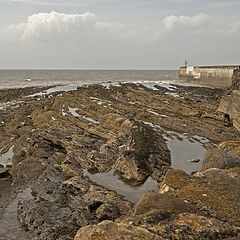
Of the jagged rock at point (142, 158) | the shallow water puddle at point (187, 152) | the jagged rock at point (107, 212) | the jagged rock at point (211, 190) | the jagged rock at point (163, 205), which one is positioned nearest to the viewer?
the jagged rock at point (163, 205)

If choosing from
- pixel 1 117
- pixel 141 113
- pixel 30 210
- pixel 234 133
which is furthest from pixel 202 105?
pixel 30 210

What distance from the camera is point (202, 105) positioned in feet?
106

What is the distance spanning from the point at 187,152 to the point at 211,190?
991cm

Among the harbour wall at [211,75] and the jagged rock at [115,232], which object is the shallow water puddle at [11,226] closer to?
the jagged rock at [115,232]

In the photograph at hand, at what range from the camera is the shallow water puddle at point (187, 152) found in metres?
15.1

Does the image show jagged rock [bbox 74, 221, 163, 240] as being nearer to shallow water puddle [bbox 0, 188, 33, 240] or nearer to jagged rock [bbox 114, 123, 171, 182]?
shallow water puddle [bbox 0, 188, 33, 240]

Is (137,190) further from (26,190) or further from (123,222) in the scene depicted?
(123,222)

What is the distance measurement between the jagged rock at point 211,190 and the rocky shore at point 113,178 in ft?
0.07

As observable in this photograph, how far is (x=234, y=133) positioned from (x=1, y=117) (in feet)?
65.9

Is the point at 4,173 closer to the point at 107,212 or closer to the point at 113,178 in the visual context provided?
the point at 113,178

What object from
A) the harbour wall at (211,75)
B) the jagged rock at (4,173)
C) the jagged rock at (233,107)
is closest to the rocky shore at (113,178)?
the jagged rock at (4,173)

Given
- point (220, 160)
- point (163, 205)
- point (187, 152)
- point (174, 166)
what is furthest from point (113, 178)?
point (163, 205)

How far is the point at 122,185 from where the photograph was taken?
1280 centimetres

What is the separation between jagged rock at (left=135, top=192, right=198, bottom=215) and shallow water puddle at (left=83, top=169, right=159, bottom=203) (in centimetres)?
412
